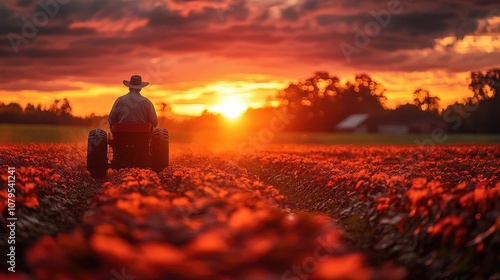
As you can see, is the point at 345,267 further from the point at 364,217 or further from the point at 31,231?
the point at 364,217

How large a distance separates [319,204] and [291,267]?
9.94m

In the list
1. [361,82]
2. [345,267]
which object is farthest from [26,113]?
[345,267]

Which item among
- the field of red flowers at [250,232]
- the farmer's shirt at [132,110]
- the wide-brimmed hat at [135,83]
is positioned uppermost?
the wide-brimmed hat at [135,83]

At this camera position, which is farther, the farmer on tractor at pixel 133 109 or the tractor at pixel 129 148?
the farmer on tractor at pixel 133 109

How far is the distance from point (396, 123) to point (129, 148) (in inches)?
3591

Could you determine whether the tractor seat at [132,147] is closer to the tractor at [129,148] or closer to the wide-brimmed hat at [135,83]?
the tractor at [129,148]

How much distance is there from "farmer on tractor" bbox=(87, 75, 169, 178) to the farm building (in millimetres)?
87678

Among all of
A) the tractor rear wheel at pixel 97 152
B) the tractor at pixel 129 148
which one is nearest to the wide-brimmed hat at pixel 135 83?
the tractor at pixel 129 148

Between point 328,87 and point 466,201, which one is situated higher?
point 328,87

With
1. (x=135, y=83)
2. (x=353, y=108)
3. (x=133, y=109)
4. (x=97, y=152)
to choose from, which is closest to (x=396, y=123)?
(x=353, y=108)

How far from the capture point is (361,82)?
107312 millimetres

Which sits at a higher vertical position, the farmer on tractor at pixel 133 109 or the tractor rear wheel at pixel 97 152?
the farmer on tractor at pixel 133 109

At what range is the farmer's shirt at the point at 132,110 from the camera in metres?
16.2

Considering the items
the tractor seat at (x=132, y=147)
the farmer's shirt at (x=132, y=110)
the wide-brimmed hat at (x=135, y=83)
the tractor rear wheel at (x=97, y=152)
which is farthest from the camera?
the wide-brimmed hat at (x=135, y=83)
